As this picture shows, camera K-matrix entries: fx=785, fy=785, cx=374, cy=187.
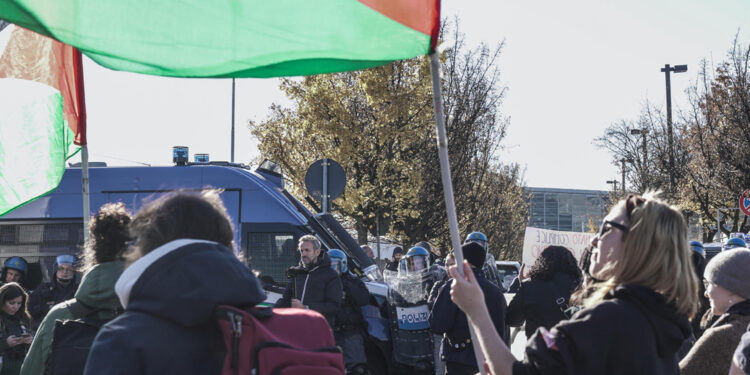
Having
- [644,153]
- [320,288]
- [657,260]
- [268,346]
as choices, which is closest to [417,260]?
[320,288]

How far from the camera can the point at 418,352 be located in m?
8.41

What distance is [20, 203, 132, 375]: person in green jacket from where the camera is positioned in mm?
3402

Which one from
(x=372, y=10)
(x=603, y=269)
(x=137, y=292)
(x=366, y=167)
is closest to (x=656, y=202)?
(x=603, y=269)

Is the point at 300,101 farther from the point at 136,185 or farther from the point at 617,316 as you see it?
the point at 617,316

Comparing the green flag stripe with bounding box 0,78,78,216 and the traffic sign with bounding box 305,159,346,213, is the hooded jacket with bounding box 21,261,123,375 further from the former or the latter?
the traffic sign with bounding box 305,159,346,213

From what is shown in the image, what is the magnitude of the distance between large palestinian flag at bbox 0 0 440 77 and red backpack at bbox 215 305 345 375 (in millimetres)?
1444

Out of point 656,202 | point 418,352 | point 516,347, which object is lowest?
point 516,347

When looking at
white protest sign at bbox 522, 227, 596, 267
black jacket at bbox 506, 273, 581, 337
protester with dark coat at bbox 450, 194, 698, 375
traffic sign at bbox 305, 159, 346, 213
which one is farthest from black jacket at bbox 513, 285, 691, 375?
white protest sign at bbox 522, 227, 596, 267

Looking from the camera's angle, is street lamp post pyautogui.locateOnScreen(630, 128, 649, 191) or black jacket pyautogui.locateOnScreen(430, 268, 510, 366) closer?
black jacket pyautogui.locateOnScreen(430, 268, 510, 366)

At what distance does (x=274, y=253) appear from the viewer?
9398 millimetres

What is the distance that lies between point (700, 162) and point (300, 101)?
Result: 15460 millimetres

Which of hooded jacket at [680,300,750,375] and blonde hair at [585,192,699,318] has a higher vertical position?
blonde hair at [585,192,699,318]

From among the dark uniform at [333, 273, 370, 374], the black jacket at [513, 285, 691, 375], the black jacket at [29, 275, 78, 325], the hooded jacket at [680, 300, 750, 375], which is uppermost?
the black jacket at [513, 285, 691, 375]

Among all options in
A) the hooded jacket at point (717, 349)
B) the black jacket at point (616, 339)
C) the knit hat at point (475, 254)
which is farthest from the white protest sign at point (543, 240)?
the black jacket at point (616, 339)
